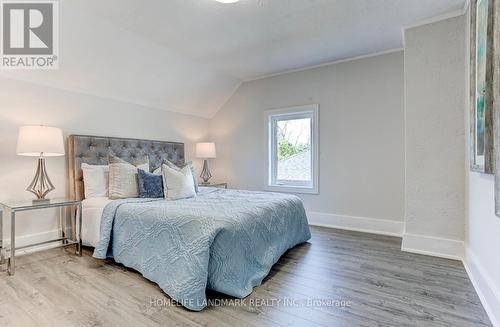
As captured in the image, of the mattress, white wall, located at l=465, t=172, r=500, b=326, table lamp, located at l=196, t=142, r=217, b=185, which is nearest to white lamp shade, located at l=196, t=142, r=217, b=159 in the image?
table lamp, located at l=196, t=142, r=217, b=185

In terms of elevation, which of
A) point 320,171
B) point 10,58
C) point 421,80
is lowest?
point 320,171

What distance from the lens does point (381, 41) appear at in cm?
319

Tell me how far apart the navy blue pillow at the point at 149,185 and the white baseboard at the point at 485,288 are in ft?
9.37

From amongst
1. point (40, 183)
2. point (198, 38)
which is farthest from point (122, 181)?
point (198, 38)

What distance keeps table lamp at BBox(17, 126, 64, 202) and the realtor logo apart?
2.38 feet

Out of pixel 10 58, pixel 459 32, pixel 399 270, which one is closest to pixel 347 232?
pixel 399 270

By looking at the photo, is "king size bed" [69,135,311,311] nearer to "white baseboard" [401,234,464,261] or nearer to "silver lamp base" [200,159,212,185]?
"white baseboard" [401,234,464,261]

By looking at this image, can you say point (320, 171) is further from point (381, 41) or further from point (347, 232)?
point (381, 41)

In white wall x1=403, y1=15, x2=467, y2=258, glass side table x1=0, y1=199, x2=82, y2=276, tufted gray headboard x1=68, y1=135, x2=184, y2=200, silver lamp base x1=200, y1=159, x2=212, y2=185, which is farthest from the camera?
silver lamp base x1=200, y1=159, x2=212, y2=185

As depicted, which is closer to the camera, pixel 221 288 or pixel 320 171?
pixel 221 288

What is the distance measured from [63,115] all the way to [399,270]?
3.87 metres

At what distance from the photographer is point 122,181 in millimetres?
2896

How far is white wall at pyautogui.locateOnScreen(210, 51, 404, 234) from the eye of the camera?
11.3ft

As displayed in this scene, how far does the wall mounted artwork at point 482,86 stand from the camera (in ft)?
5.35
